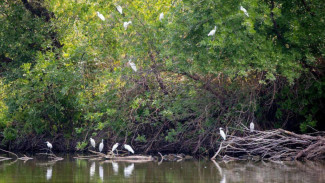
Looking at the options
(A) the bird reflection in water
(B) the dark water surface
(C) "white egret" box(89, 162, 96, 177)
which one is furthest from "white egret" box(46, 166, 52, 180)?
(A) the bird reflection in water

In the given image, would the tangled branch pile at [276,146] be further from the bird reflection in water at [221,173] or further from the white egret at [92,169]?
the white egret at [92,169]

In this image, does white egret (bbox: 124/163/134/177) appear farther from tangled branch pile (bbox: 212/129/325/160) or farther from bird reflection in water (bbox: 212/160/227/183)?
tangled branch pile (bbox: 212/129/325/160)

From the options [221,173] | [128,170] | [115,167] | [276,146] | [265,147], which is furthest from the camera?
[265,147]

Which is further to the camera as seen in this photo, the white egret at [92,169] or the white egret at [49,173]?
the white egret at [92,169]

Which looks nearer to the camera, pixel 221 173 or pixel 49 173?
pixel 221 173

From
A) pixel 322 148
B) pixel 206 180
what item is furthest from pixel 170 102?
pixel 206 180

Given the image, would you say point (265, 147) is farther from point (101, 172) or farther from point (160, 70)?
point (101, 172)

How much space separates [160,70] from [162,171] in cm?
410

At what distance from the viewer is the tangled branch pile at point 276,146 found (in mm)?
13719

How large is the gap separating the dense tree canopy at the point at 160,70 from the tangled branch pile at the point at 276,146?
1.79 feet

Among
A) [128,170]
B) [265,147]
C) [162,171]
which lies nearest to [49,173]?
[128,170]

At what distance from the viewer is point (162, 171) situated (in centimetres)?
1212

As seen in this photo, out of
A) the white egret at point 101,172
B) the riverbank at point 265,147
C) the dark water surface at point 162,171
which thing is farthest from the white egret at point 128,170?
the riverbank at point 265,147

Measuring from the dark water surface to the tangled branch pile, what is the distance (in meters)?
0.55
